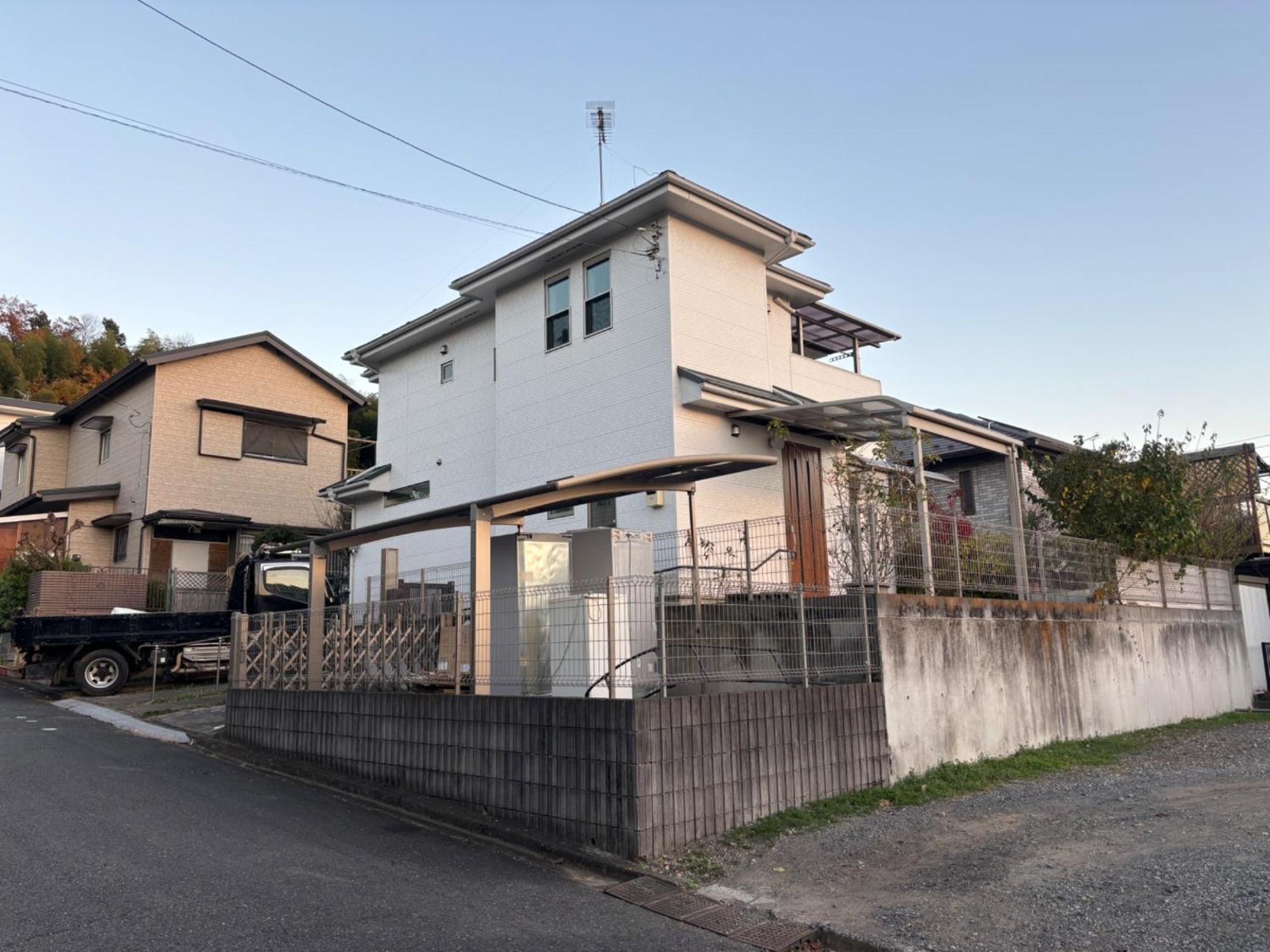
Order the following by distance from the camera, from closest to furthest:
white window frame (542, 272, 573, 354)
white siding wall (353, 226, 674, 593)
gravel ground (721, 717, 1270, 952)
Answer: gravel ground (721, 717, 1270, 952) < white siding wall (353, 226, 674, 593) < white window frame (542, 272, 573, 354)

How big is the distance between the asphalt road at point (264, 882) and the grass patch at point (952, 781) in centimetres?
173

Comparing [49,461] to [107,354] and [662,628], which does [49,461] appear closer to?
[107,354]

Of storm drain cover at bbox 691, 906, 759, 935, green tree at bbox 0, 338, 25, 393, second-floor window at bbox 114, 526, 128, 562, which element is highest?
green tree at bbox 0, 338, 25, 393

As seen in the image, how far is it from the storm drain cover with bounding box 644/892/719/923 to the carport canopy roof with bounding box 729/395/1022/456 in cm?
732

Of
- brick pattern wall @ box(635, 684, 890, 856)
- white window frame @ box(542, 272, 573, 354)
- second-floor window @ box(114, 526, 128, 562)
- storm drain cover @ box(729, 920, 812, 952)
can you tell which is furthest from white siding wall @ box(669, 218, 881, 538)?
second-floor window @ box(114, 526, 128, 562)

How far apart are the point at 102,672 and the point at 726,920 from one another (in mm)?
14962

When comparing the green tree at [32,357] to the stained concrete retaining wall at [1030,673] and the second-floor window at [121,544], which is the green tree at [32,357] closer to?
the second-floor window at [121,544]

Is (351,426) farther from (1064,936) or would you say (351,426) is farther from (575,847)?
(1064,936)

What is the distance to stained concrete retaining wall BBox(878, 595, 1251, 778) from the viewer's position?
8.65 metres

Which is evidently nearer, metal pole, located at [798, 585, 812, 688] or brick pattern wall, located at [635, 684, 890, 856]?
brick pattern wall, located at [635, 684, 890, 856]

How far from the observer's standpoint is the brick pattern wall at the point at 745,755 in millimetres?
6477

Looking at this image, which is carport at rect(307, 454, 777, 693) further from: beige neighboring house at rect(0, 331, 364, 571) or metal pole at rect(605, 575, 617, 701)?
beige neighboring house at rect(0, 331, 364, 571)

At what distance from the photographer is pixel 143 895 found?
547cm

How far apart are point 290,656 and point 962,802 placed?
7.03m
